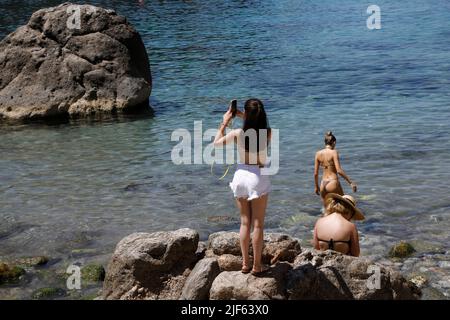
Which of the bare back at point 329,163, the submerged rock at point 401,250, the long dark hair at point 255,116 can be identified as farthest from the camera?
the bare back at point 329,163

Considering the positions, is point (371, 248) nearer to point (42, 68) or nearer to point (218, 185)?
point (218, 185)

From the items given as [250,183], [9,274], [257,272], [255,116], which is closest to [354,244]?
[257,272]

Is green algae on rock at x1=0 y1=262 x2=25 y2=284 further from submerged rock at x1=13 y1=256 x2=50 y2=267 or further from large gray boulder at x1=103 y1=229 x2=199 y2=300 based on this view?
large gray boulder at x1=103 y1=229 x2=199 y2=300

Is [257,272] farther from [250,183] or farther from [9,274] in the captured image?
[9,274]

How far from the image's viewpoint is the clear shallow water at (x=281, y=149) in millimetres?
14680

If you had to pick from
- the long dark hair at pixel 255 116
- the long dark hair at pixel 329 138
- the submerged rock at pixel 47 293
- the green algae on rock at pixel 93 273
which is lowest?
the submerged rock at pixel 47 293

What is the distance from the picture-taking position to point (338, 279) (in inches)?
375

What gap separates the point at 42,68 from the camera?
24.2 meters

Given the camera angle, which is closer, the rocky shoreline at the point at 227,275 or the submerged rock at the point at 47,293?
the rocky shoreline at the point at 227,275

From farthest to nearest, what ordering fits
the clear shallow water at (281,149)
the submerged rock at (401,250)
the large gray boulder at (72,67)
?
the large gray boulder at (72,67), the clear shallow water at (281,149), the submerged rock at (401,250)

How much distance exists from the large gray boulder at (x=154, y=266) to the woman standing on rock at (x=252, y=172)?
1147 mm

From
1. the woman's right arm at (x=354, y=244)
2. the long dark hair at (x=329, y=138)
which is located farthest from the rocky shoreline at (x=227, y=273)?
the long dark hair at (x=329, y=138)

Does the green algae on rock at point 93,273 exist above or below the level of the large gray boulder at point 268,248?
below

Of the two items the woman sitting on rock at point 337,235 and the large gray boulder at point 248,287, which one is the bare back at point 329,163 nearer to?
the woman sitting on rock at point 337,235
